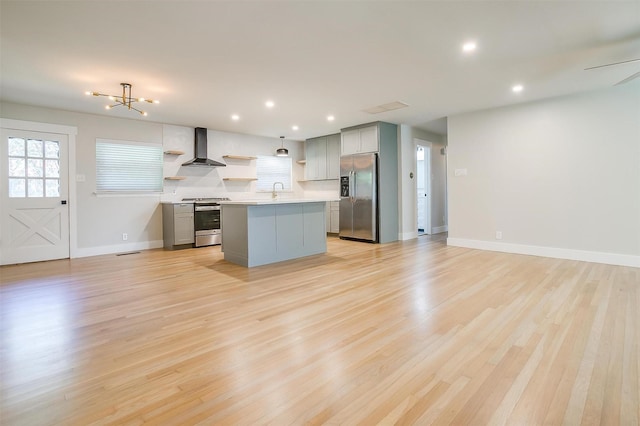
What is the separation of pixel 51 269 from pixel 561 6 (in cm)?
686

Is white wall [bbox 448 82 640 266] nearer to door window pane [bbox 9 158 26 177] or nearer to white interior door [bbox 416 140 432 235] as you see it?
white interior door [bbox 416 140 432 235]

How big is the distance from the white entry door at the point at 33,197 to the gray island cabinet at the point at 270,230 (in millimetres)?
3002

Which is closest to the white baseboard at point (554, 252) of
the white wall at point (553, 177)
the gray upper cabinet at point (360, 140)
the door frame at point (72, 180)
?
the white wall at point (553, 177)

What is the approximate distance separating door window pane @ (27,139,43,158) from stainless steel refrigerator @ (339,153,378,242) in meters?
5.66

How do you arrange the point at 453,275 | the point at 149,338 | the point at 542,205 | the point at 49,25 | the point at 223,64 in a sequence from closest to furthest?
the point at 149,338 → the point at 49,25 → the point at 223,64 → the point at 453,275 → the point at 542,205

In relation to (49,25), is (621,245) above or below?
below

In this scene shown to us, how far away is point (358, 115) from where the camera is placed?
605 cm

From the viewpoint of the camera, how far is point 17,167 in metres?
5.05

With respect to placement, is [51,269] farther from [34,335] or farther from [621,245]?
[621,245]

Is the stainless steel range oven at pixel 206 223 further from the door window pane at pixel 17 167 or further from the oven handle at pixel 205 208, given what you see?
the door window pane at pixel 17 167

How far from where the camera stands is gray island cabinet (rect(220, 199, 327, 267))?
4.51 meters

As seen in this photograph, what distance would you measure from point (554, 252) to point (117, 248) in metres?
7.80

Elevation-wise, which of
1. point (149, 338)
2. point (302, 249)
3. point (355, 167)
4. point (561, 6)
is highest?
point (561, 6)

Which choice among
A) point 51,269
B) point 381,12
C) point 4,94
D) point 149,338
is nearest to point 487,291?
point 381,12
